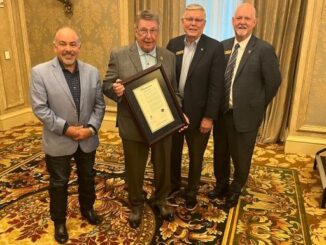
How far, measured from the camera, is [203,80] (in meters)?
2.27

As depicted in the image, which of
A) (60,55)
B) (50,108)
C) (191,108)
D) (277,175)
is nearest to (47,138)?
(50,108)

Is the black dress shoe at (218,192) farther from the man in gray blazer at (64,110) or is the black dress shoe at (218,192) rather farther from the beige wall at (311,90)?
the beige wall at (311,90)

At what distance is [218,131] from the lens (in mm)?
2625

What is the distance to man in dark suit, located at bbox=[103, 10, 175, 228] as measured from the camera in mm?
1976

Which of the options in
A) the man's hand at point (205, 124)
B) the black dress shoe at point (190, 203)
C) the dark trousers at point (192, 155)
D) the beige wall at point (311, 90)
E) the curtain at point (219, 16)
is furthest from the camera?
the curtain at point (219, 16)

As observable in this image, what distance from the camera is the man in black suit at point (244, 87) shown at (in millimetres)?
2285

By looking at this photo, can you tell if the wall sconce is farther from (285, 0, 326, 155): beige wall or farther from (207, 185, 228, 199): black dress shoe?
(207, 185, 228, 199): black dress shoe

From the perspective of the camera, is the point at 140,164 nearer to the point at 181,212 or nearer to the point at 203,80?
the point at 181,212

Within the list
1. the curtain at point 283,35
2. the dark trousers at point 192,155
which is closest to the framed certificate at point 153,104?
the dark trousers at point 192,155

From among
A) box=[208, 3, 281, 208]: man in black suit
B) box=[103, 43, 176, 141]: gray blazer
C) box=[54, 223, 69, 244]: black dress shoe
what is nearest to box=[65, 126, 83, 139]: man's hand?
box=[103, 43, 176, 141]: gray blazer

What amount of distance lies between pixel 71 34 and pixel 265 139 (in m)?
2.93

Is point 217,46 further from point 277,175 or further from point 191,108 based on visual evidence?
point 277,175

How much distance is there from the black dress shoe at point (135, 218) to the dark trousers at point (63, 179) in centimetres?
31

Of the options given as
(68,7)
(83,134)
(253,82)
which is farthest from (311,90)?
(68,7)
